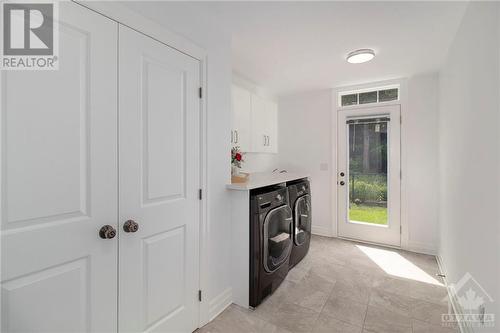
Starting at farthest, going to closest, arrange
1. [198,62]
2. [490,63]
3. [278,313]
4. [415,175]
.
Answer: [415,175] < [278,313] < [198,62] < [490,63]

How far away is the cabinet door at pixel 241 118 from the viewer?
3000mm

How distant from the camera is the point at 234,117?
9.84 ft

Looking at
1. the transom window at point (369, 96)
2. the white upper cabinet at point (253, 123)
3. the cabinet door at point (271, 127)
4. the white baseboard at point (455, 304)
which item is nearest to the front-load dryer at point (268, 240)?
A: the white upper cabinet at point (253, 123)

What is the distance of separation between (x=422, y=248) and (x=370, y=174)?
1171 mm

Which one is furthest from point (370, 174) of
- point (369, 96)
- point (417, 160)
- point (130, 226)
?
point (130, 226)

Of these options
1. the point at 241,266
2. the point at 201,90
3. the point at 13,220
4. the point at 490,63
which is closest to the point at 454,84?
the point at 490,63

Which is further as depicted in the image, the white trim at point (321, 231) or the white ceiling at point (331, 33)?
the white trim at point (321, 231)

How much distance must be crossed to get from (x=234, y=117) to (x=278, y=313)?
214 cm

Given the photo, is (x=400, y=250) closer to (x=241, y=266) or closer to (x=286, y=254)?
(x=286, y=254)

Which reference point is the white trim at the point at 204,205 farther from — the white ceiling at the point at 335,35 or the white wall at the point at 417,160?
the white wall at the point at 417,160

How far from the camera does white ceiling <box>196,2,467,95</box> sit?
5.82ft

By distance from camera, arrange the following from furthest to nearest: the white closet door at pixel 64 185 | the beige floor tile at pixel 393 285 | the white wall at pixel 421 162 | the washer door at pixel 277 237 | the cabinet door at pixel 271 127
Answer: the cabinet door at pixel 271 127 → the white wall at pixel 421 162 → the beige floor tile at pixel 393 285 → the washer door at pixel 277 237 → the white closet door at pixel 64 185

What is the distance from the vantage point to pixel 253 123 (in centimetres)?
343

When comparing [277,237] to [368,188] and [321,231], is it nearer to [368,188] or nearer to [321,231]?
[321,231]
